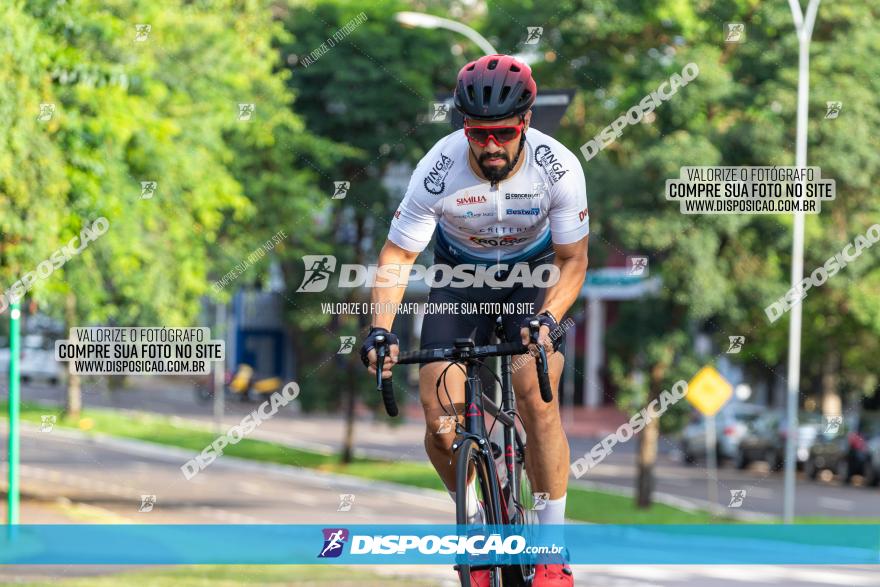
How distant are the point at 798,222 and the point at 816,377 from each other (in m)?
25.2

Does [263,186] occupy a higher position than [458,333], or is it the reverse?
[263,186]

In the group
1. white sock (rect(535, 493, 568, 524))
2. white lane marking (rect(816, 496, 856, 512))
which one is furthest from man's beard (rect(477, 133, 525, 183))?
white lane marking (rect(816, 496, 856, 512))

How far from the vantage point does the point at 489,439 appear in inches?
246

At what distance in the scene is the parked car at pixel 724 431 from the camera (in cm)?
4088

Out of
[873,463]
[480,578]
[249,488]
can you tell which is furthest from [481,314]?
[873,463]

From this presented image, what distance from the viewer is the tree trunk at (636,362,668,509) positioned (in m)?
27.9

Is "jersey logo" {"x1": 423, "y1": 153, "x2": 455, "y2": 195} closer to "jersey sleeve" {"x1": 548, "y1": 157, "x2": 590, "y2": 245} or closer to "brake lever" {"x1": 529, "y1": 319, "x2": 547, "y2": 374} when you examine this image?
"jersey sleeve" {"x1": 548, "y1": 157, "x2": 590, "y2": 245}

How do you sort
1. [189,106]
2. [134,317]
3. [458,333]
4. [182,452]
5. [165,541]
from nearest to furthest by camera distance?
1. [458,333]
2. [165,541]
3. [134,317]
4. [189,106]
5. [182,452]

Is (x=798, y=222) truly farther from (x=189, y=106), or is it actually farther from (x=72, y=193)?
(x=72, y=193)

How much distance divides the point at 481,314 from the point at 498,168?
0.69m

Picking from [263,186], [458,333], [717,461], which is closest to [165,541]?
[263,186]

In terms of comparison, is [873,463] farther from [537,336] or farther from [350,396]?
[537,336]

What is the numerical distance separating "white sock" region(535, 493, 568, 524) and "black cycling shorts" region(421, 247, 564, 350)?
2.62 feet

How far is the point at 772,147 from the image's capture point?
2491 centimetres
